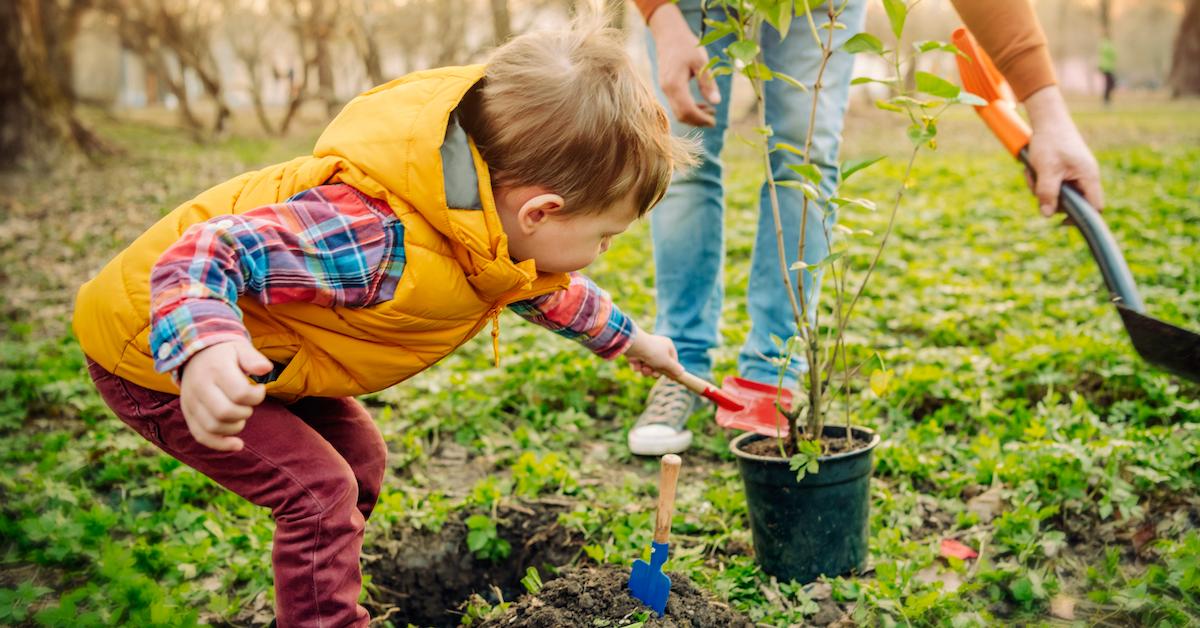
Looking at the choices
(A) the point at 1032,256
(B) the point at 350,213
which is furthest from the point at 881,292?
(B) the point at 350,213

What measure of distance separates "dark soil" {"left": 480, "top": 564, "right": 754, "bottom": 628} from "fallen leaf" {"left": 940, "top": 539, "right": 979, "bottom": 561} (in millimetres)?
542

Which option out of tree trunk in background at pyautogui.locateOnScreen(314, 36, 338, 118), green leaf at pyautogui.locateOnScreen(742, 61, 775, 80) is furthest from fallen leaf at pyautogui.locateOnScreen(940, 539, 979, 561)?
tree trunk in background at pyautogui.locateOnScreen(314, 36, 338, 118)

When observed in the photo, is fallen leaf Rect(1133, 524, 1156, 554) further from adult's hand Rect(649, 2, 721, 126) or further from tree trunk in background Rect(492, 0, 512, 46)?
tree trunk in background Rect(492, 0, 512, 46)

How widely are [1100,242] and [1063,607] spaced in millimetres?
926

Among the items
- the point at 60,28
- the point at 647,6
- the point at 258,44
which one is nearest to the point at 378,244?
the point at 647,6

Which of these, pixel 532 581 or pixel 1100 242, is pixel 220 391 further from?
pixel 1100 242

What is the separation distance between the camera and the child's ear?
1.59 meters

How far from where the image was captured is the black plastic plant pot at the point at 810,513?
6.24 feet

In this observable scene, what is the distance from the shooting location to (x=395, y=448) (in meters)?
2.78

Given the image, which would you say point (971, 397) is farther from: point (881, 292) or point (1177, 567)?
point (881, 292)

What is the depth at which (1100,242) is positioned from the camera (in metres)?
2.26

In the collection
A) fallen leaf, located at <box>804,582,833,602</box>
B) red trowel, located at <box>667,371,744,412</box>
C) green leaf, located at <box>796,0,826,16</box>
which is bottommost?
fallen leaf, located at <box>804,582,833,602</box>

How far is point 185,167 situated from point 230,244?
9383mm

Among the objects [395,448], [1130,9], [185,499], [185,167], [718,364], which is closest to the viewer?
[185,499]
